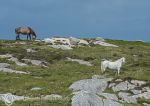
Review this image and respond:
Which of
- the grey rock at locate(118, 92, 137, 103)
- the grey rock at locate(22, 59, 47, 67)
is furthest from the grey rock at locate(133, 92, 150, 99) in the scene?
the grey rock at locate(22, 59, 47, 67)

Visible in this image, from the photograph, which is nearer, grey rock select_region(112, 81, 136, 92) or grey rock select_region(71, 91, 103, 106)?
grey rock select_region(71, 91, 103, 106)

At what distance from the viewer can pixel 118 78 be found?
132ft

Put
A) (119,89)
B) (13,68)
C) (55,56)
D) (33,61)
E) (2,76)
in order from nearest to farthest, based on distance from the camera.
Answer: (119,89) → (2,76) → (13,68) → (33,61) → (55,56)

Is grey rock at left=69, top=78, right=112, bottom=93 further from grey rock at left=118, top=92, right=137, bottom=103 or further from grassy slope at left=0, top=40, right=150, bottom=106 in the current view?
grey rock at left=118, top=92, right=137, bottom=103

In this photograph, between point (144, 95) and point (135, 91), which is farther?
point (135, 91)

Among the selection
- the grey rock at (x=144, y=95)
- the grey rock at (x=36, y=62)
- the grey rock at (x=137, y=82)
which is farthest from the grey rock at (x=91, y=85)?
the grey rock at (x=36, y=62)

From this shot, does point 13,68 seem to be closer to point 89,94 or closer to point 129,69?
point 129,69

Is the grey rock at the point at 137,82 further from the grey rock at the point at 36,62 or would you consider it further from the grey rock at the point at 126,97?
the grey rock at the point at 36,62

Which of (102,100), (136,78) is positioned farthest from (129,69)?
(102,100)

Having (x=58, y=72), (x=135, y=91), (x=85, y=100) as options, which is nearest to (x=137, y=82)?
(x=135, y=91)

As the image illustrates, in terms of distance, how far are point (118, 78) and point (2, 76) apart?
35.6ft

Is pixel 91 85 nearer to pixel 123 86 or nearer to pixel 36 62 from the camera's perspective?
pixel 123 86

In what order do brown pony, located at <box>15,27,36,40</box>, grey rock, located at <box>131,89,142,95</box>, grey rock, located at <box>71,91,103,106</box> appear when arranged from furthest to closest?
1. brown pony, located at <box>15,27,36,40</box>
2. grey rock, located at <box>131,89,142,95</box>
3. grey rock, located at <box>71,91,103,106</box>

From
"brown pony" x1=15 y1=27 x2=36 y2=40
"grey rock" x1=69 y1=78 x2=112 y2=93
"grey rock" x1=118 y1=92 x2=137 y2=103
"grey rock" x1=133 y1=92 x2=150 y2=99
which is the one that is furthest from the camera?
"brown pony" x1=15 y1=27 x2=36 y2=40
